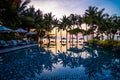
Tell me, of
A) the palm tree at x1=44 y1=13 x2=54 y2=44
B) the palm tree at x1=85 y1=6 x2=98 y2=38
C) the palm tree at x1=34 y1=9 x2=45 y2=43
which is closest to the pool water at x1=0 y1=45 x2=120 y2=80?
the palm tree at x1=34 y1=9 x2=45 y2=43

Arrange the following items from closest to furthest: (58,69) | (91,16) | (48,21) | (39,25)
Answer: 1. (58,69)
2. (39,25)
3. (91,16)
4. (48,21)

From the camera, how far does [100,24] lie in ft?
163

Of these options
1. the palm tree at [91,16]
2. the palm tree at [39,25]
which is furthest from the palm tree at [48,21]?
the palm tree at [91,16]

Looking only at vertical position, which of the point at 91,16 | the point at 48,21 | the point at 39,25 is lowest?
the point at 39,25

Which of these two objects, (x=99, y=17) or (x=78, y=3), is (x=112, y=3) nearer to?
(x=78, y=3)

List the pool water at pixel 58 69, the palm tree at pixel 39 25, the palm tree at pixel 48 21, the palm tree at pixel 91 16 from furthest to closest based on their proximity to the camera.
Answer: the palm tree at pixel 48 21 → the palm tree at pixel 91 16 → the palm tree at pixel 39 25 → the pool water at pixel 58 69

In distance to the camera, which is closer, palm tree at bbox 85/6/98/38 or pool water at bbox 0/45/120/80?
pool water at bbox 0/45/120/80

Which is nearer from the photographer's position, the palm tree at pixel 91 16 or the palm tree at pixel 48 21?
the palm tree at pixel 91 16

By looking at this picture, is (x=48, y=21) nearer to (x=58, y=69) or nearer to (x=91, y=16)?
(x=91, y=16)

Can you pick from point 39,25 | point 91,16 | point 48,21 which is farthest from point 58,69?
point 48,21

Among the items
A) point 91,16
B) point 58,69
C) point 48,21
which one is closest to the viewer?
point 58,69

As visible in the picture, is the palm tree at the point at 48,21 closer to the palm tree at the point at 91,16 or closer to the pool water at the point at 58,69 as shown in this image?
the palm tree at the point at 91,16

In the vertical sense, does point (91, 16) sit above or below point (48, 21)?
above

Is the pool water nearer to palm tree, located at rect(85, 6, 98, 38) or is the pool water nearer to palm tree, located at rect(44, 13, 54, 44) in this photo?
palm tree, located at rect(85, 6, 98, 38)
